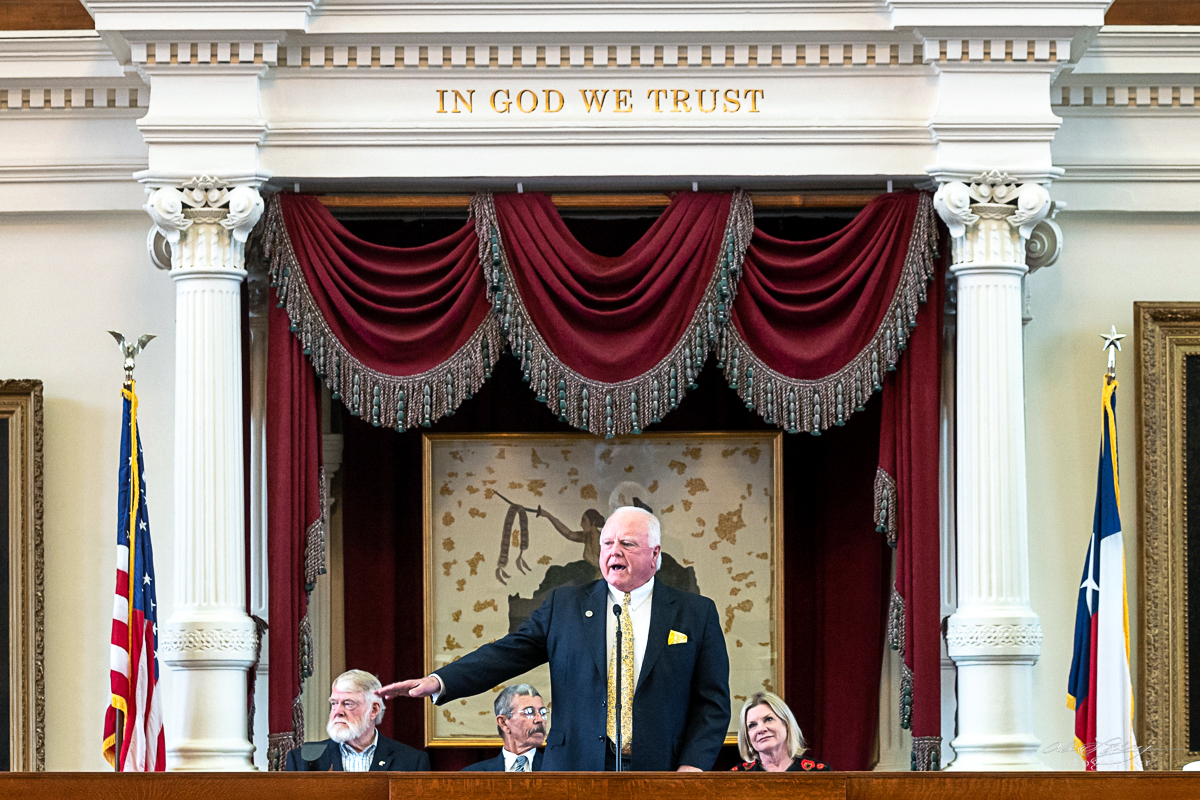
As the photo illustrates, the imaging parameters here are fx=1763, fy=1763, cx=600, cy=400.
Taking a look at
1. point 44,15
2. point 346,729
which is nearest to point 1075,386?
point 346,729

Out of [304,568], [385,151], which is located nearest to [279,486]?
[304,568]

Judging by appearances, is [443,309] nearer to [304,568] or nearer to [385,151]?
[385,151]

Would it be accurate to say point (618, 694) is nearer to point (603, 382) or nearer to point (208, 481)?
point (603, 382)

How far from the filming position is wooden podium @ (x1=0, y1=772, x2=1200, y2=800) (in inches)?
163

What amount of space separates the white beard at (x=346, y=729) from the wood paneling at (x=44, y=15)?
318 cm

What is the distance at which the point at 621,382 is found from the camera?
6852 millimetres

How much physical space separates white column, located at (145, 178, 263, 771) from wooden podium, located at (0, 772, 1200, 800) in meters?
2.25

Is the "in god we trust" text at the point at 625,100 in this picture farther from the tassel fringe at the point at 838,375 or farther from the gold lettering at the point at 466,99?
the tassel fringe at the point at 838,375

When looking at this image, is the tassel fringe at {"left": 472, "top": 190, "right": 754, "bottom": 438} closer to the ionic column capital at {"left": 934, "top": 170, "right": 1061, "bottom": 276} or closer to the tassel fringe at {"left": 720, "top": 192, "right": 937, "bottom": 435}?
the tassel fringe at {"left": 720, "top": 192, "right": 937, "bottom": 435}

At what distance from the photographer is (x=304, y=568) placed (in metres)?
6.79

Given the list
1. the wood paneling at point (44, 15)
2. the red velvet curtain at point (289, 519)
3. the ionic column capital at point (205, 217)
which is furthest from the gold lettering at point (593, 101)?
the wood paneling at point (44, 15)

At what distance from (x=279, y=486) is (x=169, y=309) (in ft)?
3.82

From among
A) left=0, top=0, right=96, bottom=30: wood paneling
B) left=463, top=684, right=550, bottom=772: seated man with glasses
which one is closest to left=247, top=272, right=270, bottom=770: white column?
left=463, top=684, right=550, bottom=772: seated man with glasses

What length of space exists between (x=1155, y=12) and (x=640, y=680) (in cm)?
375
